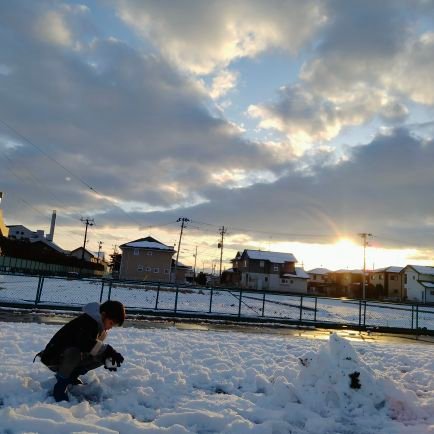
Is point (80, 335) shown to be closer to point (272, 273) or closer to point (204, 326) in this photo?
point (204, 326)

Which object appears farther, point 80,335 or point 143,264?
point 143,264

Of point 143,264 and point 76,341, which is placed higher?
point 143,264

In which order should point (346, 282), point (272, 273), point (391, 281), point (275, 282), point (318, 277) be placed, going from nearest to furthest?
point (275, 282)
point (272, 273)
point (391, 281)
point (346, 282)
point (318, 277)

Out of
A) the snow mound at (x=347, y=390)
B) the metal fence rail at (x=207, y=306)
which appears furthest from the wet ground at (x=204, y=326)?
the snow mound at (x=347, y=390)

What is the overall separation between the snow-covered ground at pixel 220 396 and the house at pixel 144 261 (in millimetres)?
58493

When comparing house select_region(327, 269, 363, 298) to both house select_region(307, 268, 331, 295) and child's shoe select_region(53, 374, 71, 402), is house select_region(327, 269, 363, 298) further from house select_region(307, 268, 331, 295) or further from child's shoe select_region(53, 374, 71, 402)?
child's shoe select_region(53, 374, 71, 402)

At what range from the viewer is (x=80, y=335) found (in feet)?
14.1

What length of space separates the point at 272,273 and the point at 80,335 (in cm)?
7332

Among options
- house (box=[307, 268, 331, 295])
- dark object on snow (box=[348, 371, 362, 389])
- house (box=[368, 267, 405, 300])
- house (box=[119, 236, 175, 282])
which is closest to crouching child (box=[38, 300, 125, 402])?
dark object on snow (box=[348, 371, 362, 389])

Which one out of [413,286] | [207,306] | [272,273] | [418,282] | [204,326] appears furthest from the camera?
[272,273]

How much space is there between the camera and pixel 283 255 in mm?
77875

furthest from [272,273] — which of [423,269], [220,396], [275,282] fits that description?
[220,396]

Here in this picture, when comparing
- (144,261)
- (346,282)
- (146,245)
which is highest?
(146,245)

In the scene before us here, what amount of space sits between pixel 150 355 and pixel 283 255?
72571mm
